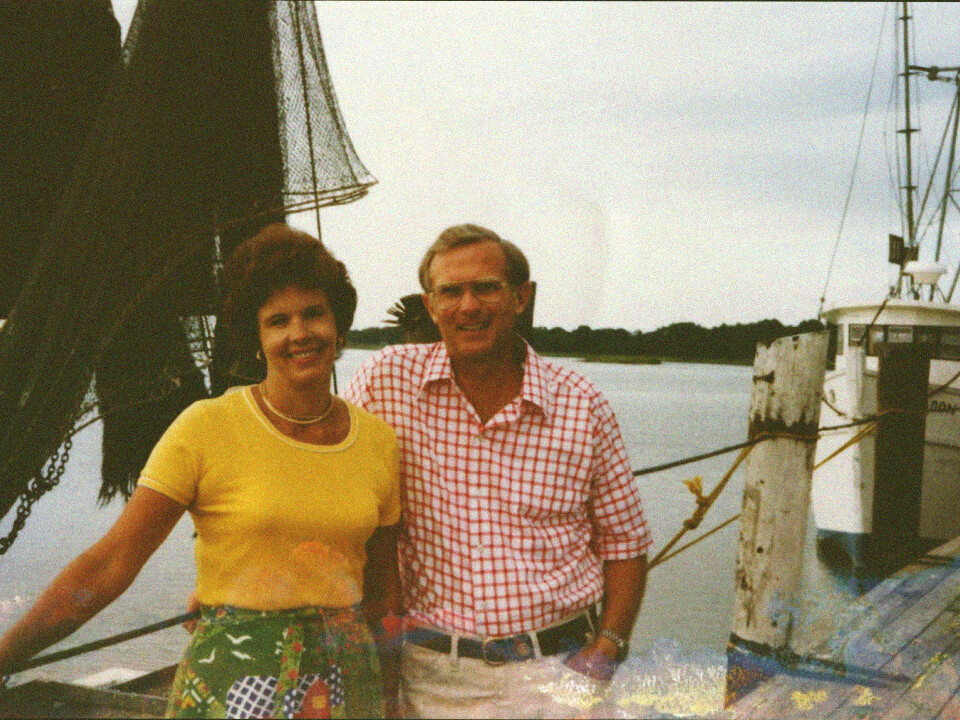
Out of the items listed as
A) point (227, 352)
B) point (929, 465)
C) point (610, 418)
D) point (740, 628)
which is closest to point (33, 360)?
point (227, 352)

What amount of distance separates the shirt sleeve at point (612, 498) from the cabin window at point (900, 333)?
32.3ft

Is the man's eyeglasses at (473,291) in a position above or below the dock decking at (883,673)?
above

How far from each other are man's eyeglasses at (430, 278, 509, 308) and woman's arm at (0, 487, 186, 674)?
3.06 feet

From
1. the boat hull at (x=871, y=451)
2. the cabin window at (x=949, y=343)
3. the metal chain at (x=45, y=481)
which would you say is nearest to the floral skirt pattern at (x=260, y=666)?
the metal chain at (x=45, y=481)

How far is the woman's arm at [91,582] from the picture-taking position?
1695 mm

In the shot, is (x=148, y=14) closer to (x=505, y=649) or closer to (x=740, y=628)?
(x=505, y=649)

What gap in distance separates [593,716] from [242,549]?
961 mm

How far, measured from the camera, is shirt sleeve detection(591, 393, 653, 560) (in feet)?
8.51

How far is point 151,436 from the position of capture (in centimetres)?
421

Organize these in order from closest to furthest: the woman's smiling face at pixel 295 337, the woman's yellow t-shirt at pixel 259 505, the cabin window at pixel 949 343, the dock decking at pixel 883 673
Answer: the woman's yellow t-shirt at pixel 259 505
the woman's smiling face at pixel 295 337
the dock decking at pixel 883 673
the cabin window at pixel 949 343

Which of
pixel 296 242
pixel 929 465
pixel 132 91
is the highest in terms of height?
pixel 132 91

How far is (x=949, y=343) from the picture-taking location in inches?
433

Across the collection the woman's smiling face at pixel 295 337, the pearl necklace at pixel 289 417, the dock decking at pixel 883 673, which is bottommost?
the dock decking at pixel 883 673

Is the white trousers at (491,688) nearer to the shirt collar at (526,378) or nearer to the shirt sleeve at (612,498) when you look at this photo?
the shirt sleeve at (612,498)
